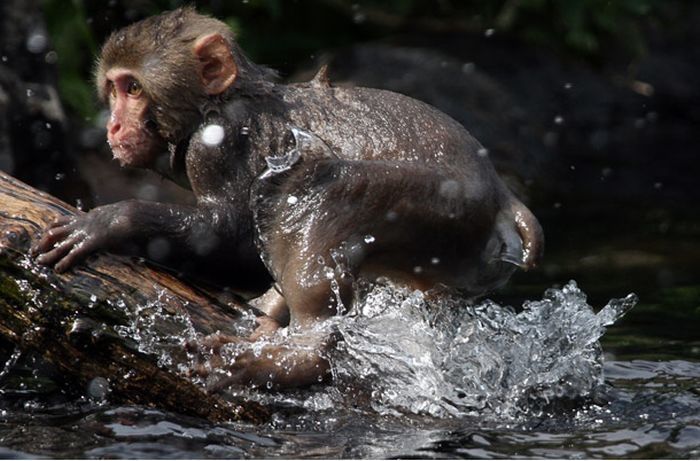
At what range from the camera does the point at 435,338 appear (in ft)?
17.9

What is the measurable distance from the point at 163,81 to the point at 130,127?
250mm

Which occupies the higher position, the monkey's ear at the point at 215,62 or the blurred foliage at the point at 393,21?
the monkey's ear at the point at 215,62

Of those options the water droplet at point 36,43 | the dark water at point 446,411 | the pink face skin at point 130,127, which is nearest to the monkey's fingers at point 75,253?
the dark water at point 446,411

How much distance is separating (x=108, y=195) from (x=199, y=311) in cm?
536

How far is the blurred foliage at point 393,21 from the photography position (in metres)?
12.0

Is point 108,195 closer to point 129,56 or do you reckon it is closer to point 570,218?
point 570,218

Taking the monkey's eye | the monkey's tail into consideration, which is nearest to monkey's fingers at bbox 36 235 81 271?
the monkey's eye

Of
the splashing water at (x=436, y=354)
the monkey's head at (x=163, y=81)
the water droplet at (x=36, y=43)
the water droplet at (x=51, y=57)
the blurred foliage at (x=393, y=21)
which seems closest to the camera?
the splashing water at (x=436, y=354)

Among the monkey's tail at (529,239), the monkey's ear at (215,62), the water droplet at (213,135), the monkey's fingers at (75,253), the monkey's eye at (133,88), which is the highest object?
the monkey's ear at (215,62)

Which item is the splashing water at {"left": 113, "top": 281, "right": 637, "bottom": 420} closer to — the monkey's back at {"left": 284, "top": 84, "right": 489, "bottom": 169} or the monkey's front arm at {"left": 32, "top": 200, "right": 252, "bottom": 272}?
the monkey's front arm at {"left": 32, "top": 200, "right": 252, "bottom": 272}

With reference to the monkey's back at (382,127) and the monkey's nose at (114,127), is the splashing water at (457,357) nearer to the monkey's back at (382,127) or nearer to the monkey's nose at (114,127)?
the monkey's back at (382,127)

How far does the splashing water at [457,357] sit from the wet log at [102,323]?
1.62 feet

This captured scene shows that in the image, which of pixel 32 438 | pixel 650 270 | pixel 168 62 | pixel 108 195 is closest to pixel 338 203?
pixel 168 62

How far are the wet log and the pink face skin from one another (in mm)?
606
